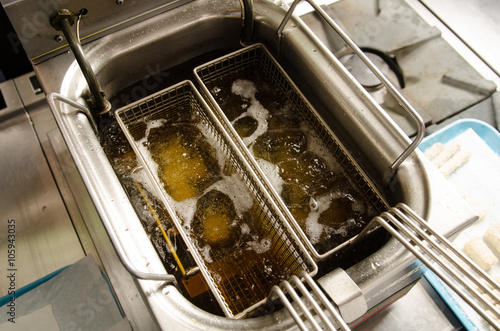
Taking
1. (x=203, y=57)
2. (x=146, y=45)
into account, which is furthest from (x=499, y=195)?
(x=146, y=45)

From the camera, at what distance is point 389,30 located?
5.64 ft

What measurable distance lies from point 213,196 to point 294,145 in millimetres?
362

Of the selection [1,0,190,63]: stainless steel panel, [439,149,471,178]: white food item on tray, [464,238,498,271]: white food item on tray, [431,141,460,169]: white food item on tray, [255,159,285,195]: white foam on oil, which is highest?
[1,0,190,63]: stainless steel panel

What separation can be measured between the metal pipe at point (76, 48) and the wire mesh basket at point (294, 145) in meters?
0.33

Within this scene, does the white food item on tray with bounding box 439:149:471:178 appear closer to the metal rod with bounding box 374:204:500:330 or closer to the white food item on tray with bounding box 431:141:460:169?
the white food item on tray with bounding box 431:141:460:169

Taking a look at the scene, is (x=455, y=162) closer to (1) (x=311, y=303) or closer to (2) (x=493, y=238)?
(2) (x=493, y=238)

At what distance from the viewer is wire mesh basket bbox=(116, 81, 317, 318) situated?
110 cm

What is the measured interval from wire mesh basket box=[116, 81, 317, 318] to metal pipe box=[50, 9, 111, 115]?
0.30 ft

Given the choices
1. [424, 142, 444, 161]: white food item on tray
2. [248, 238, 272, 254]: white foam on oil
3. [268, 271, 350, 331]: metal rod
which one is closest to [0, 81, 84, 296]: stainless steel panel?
[248, 238, 272, 254]: white foam on oil

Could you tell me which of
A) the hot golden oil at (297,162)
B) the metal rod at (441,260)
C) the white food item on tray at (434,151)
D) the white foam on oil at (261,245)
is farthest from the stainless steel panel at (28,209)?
the white food item on tray at (434,151)

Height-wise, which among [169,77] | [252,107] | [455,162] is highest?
[169,77]

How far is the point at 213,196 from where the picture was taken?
1267 millimetres

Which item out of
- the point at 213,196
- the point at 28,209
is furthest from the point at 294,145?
the point at 28,209

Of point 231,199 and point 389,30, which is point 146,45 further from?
point 389,30
